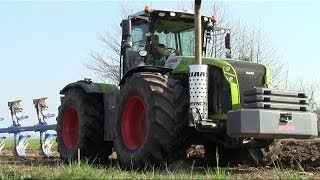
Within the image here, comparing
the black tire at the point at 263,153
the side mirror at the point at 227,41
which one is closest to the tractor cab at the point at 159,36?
the side mirror at the point at 227,41

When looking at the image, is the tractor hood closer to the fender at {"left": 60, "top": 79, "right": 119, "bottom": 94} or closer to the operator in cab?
the operator in cab

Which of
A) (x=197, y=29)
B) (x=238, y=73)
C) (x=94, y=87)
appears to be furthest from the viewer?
(x=94, y=87)

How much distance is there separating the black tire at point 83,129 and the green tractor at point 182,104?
0.06 ft

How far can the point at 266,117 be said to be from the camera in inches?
251

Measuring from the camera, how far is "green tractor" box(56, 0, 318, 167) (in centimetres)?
664

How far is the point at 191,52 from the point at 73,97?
8.24 feet

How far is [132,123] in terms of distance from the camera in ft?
26.3

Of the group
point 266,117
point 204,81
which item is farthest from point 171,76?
point 266,117

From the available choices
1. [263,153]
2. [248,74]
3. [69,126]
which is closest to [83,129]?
[69,126]

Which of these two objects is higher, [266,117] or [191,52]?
[191,52]

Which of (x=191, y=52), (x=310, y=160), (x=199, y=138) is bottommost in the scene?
(x=310, y=160)

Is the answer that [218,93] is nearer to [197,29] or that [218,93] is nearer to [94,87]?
[197,29]

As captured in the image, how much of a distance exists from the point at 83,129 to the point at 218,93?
3009 millimetres

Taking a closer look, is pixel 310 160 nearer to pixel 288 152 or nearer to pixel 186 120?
pixel 288 152
